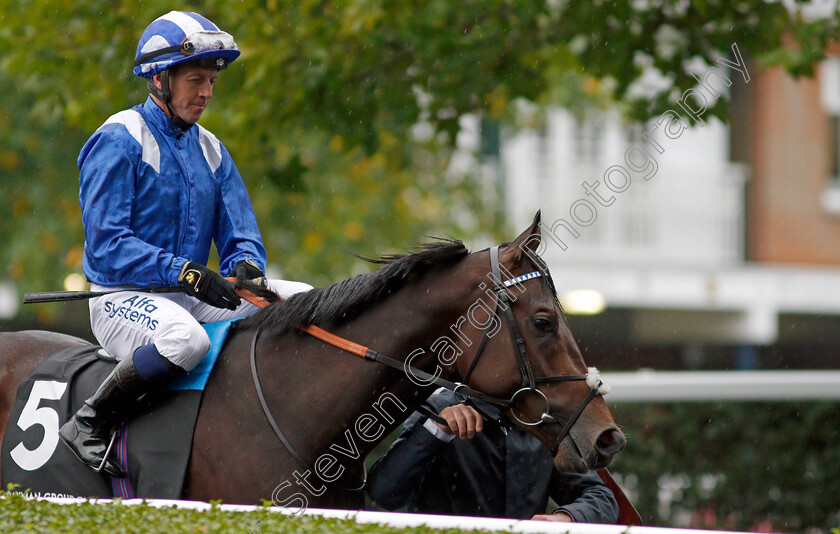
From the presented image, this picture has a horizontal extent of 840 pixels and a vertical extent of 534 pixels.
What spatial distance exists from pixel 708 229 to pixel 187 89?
11.5m

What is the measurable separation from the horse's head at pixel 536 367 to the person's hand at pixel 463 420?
126 mm

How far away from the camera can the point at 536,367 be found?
10.2 ft

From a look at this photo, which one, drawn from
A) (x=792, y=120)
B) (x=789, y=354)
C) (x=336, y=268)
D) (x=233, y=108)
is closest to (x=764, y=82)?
(x=792, y=120)

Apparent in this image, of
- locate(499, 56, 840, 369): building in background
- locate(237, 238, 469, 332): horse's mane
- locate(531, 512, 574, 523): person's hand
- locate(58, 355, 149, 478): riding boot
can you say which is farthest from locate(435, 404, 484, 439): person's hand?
locate(499, 56, 840, 369): building in background

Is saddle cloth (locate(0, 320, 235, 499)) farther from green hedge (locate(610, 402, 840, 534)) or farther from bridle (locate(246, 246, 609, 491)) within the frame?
green hedge (locate(610, 402, 840, 534))

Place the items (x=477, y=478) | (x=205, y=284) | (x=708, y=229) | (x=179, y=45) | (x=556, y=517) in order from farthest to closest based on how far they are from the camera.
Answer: (x=708, y=229)
(x=477, y=478)
(x=179, y=45)
(x=205, y=284)
(x=556, y=517)

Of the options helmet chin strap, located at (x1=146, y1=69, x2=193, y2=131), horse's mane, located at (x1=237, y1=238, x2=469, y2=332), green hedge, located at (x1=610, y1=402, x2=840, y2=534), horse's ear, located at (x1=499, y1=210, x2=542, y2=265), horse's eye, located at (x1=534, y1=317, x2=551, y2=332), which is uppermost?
helmet chin strap, located at (x1=146, y1=69, x2=193, y2=131)

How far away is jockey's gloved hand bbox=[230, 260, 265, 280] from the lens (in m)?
3.54

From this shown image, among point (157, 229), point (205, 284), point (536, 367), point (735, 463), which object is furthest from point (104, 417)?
point (735, 463)

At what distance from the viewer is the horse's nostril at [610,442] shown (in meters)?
3.01

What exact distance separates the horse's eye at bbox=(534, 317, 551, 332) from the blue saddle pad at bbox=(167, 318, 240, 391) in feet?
3.57

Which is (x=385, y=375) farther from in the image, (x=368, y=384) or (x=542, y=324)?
(x=542, y=324)

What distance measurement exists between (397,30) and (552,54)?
1.50 metres

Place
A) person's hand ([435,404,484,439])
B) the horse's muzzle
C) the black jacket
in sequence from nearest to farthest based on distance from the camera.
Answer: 1. the horse's muzzle
2. person's hand ([435,404,484,439])
3. the black jacket
